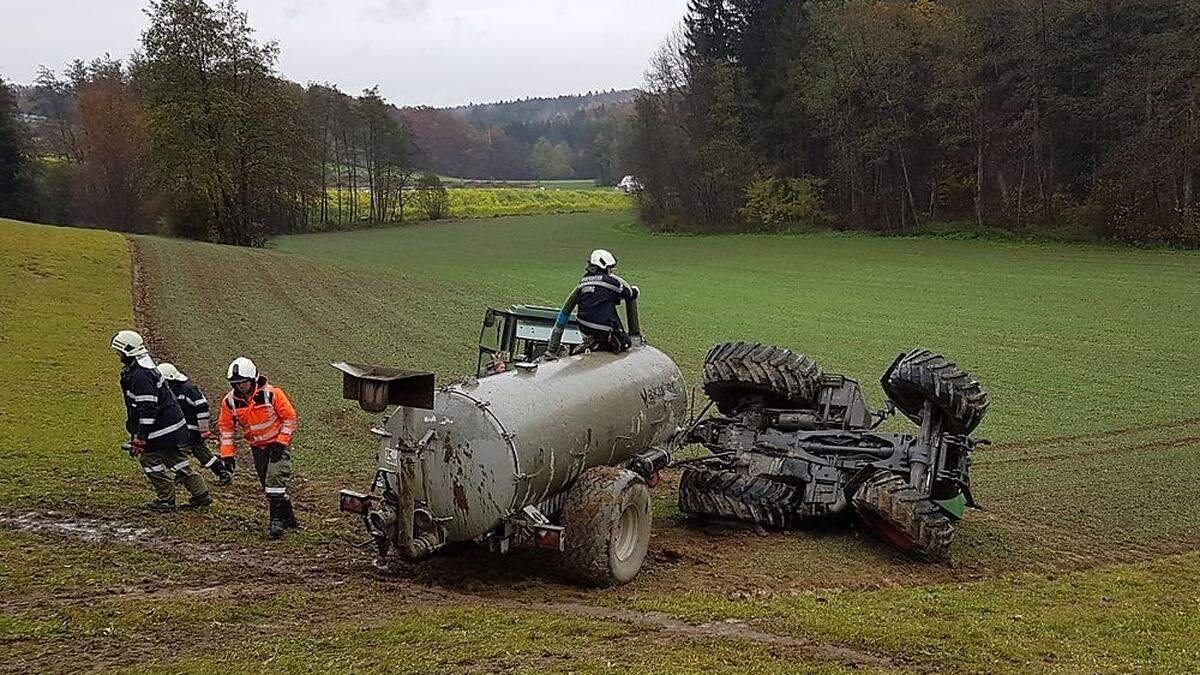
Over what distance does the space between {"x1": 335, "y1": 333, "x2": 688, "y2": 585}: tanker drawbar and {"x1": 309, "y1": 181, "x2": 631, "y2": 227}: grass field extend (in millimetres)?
85480

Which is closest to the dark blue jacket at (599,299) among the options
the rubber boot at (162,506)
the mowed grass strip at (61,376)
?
the rubber boot at (162,506)

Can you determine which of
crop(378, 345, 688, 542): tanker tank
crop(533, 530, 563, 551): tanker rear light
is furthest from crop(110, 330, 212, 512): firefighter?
crop(533, 530, 563, 551): tanker rear light

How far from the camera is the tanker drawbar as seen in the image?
8625 millimetres

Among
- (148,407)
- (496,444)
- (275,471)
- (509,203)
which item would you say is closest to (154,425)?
(148,407)

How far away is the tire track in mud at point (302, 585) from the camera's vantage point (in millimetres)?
7375

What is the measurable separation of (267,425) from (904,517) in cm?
657

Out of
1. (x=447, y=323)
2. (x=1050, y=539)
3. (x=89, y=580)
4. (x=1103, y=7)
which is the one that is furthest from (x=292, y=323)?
(x=1103, y=7)

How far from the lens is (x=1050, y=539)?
36.8ft

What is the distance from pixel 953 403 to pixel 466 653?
671 cm

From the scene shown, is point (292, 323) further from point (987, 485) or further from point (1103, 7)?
point (1103, 7)

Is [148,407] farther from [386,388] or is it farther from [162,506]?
[386,388]

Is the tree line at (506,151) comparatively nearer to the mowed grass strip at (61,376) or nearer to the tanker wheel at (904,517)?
the mowed grass strip at (61,376)

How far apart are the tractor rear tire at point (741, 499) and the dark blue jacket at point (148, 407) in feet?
18.7

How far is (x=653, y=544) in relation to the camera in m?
10.8
